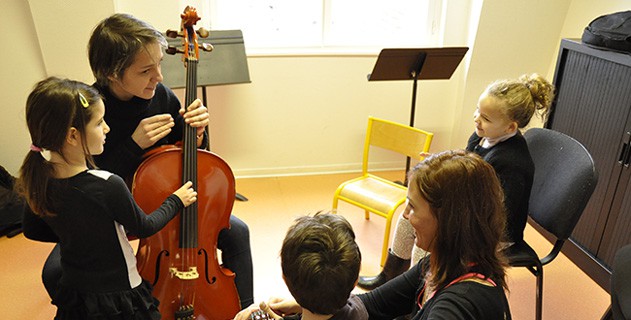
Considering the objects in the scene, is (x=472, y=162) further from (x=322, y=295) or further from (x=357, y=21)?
(x=357, y=21)

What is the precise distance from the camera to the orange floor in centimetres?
219

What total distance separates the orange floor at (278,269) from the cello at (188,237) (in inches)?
10.5

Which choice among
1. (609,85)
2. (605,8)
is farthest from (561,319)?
(605,8)

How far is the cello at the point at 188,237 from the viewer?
5.01ft

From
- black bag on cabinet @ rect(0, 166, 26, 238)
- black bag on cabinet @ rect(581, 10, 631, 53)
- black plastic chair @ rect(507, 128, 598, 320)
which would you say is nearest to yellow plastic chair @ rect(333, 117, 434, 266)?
black plastic chair @ rect(507, 128, 598, 320)

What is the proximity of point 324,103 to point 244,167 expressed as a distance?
0.71 meters

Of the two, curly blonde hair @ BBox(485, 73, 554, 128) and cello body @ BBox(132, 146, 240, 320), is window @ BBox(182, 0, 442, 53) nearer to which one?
curly blonde hair @ BBox(485, 73, 554, 128)

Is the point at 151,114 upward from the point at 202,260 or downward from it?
upward

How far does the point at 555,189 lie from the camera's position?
1.77 metres

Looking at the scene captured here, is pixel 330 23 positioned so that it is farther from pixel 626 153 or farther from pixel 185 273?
pixel 185 273

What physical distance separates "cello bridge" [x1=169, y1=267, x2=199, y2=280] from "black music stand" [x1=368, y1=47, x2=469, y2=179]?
1.69 meters

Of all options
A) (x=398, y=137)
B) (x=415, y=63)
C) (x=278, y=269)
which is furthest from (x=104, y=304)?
(x=415, y=63)

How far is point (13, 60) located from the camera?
2926 mm

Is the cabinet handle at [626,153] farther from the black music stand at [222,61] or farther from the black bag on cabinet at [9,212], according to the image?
the black bag on cabinet at [9,212]
